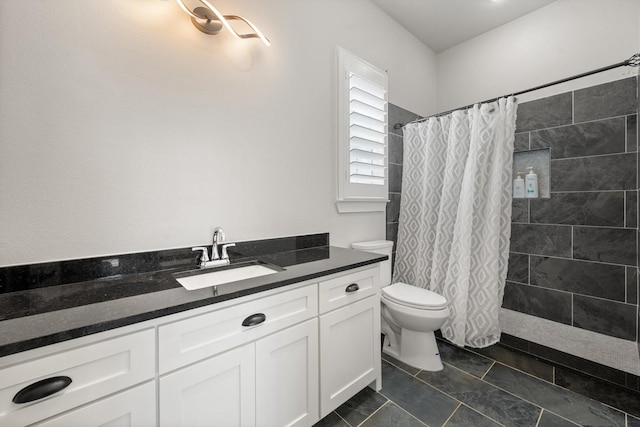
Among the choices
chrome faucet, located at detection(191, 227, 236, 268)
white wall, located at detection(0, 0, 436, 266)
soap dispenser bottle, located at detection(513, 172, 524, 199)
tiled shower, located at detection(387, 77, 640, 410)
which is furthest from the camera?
soap dispenser bottle, located at detection(513, 172, 524, 199)

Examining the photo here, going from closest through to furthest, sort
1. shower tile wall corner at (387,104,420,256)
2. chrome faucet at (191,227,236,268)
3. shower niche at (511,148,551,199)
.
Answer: chrome faucet at (191,227,236,268)
shower niche at (511,148,551,199)
shower tile wall corner at (387,104,420,256)

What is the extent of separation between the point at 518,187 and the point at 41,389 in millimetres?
2905

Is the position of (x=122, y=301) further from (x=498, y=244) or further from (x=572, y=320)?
(x=572, y=320)

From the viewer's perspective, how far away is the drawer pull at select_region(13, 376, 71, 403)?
2.06 feet

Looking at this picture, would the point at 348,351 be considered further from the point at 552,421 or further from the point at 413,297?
the point at 552,421

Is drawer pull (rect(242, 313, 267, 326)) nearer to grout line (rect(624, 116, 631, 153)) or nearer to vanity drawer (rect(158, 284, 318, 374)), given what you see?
vanity drawer (rect(158, 284, 318, 374))

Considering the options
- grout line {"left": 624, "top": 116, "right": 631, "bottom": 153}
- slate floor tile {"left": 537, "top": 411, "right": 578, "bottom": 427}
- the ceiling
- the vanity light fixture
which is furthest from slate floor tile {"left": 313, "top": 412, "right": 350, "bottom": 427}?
the ceiling

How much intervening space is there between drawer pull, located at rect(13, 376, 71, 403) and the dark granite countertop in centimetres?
10

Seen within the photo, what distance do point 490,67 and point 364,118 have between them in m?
1.48

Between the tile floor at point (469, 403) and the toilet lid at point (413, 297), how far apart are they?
48 centimetres

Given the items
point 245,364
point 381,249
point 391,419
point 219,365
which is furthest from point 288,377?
point 381,249

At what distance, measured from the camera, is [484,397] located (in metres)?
1.56

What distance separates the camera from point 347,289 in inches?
54.4

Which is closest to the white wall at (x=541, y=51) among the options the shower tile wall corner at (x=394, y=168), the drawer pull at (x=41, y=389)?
the shower tile wall corner at (x=394, y=168)
